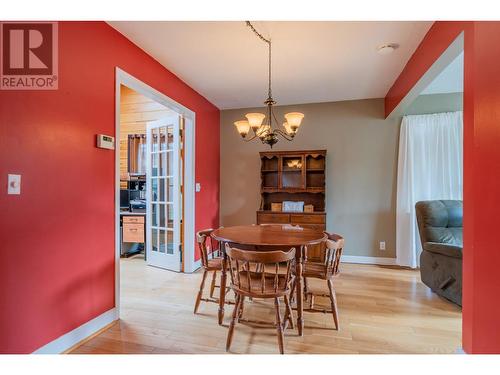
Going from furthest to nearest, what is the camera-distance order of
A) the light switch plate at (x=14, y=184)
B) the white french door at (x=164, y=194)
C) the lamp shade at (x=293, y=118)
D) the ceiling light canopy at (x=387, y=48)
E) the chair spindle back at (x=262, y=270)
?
the white french door at (x=164, y=194)
the ceiling light canopy at (x=387, y=48)
the lamp shade at (x=293, y=118)
the chair spindle back at (x=262, y=270)
the light switch plate at (x=14, y=184)

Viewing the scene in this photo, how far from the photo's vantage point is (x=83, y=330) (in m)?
1.97

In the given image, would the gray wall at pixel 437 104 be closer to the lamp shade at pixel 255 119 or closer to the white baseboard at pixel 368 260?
the white baseboard at pixel 368 260

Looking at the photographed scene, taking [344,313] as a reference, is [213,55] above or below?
above

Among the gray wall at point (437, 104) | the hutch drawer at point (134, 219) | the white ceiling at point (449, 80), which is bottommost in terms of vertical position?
the hutch drawer at point (134, 219)

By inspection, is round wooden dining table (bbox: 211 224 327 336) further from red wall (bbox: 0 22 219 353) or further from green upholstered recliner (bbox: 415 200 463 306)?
green upholstered recliner (bbox: 415 200 463 306)

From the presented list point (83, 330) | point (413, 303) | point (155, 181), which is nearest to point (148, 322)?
point (83, 330)

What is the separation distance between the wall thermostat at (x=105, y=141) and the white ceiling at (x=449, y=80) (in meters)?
3.49

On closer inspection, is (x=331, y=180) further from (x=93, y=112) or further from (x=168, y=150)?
(x=93, y=112)

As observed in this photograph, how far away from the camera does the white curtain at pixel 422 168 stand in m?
3.65

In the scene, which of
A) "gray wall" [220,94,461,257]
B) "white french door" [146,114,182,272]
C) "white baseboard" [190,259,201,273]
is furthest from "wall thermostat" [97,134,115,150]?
"gray wall" [220,94,461,257]

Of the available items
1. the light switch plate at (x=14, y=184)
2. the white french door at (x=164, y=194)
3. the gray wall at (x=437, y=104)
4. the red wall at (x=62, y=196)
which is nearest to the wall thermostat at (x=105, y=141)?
the red wall at (x=62, y=196)

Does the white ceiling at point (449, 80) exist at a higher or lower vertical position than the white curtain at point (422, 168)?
higher

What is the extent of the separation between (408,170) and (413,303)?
1959mm

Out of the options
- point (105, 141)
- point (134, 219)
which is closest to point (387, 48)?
point (105, 141)
